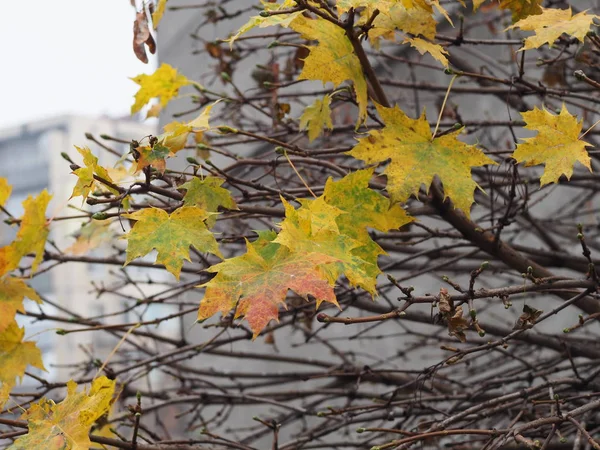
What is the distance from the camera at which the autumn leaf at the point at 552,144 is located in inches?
68.3

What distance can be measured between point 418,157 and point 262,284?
1.69ft

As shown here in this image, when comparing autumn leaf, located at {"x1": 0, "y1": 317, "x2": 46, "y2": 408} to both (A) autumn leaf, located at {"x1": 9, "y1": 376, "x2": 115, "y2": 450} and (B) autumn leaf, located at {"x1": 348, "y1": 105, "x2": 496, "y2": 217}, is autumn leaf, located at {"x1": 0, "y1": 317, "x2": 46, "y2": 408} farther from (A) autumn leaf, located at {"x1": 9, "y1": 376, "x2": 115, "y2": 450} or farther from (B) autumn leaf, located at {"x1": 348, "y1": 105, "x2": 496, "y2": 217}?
(B) autumn leaf, located at {"x1": 348, "y1": 105, "x2": 496, "y2": 217}

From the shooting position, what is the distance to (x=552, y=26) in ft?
6.06

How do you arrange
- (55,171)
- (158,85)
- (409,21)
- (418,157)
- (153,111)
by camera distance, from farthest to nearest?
(55,171), (153,111), (158,85), (409,21), (418,157)

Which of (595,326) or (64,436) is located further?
(595,326)

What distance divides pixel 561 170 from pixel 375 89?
49cm

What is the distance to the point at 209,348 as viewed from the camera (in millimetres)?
2752

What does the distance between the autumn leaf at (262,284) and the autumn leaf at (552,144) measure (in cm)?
58

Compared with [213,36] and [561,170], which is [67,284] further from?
[561,170]

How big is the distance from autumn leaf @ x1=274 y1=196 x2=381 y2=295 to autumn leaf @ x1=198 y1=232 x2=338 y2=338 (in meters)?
0.03

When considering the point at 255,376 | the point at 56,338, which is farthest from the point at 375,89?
the point at 56,338

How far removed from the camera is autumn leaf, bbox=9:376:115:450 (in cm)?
157

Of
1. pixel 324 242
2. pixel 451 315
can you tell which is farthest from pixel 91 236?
pixel 451 315

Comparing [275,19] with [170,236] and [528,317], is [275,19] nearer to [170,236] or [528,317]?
[170,236]
